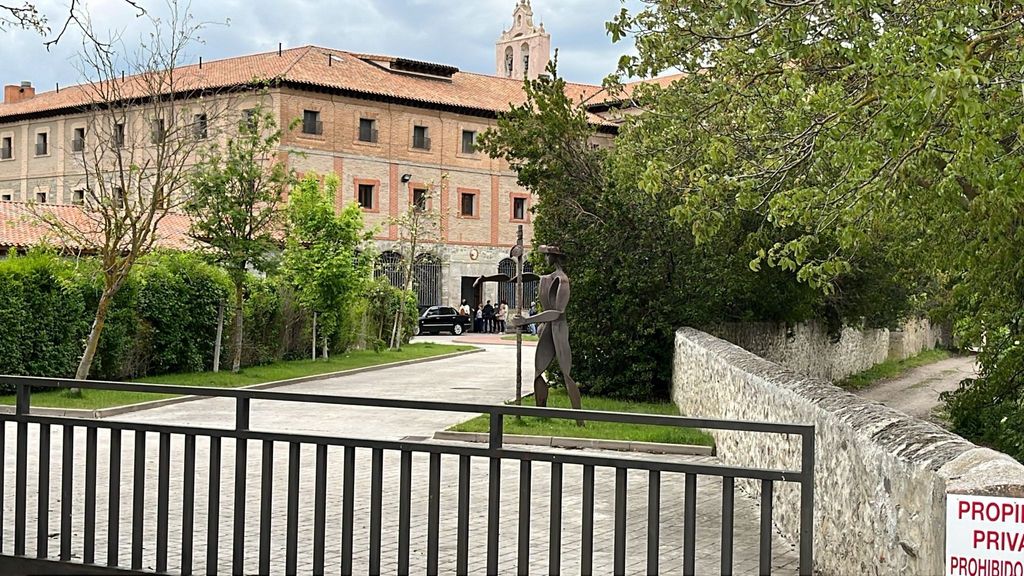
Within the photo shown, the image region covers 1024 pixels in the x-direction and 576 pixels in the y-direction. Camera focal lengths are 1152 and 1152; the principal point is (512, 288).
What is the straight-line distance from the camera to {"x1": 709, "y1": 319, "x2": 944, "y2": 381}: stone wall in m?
22.1

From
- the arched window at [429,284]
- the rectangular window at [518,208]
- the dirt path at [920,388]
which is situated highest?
the rectangular window at [518,208]

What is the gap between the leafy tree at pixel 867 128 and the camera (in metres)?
7.66

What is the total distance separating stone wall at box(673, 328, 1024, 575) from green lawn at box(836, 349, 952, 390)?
784 inches

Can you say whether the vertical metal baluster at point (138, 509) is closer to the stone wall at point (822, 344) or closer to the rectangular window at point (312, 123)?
the stone wall at point (822, 344)

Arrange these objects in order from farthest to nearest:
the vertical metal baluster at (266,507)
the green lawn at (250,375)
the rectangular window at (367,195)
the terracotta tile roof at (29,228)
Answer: the rectangular window at (367,195)
the terracotta tile roof at (29,228)
the green lawn at (250,375)
the vertical metal baluster at (266,507)

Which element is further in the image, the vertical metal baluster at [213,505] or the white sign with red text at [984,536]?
the vertical metal baluster at [213,505]

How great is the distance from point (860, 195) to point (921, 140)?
0.72m

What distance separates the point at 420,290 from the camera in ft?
198

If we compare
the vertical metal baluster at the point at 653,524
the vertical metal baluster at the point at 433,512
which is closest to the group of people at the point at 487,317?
the vertical metal baluster at the point at 433,512

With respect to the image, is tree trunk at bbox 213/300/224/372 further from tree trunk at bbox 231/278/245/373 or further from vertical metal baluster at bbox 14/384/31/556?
vertical metal baluster at bbox 14/384/31/556

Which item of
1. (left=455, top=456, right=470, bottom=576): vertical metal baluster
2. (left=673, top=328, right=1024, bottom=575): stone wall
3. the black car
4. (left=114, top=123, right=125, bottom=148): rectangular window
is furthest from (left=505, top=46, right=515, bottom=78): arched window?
(left=455, top=456, right=470, bottom=576): vertical metal baluster

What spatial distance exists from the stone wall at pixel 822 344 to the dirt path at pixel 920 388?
1139 mm

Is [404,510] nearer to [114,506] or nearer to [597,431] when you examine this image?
[114,506]

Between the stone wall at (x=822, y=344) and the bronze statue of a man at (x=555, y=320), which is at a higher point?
the bronze statue of a man at (x=555, y=320)
